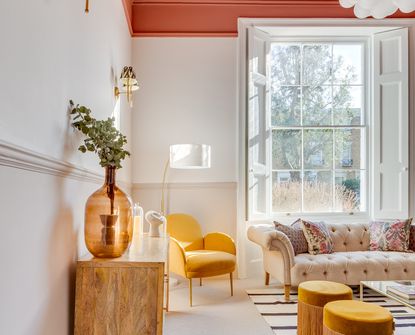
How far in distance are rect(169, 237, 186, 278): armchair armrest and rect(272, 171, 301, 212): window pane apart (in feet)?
5.52

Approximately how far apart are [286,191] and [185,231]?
4.77 ft

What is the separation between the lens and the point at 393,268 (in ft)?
12.8

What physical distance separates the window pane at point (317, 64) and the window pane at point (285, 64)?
0.31 ft

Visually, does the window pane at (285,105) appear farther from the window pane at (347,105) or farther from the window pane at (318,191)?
the window pane at (318,191)

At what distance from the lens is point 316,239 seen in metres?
4.17

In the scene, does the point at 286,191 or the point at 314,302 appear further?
the point at 286,191

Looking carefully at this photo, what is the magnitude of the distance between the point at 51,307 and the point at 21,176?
2.15 feet

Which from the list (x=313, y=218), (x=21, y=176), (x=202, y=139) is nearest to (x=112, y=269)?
(x=21, y=176)

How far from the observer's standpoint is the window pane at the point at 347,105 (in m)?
5.09

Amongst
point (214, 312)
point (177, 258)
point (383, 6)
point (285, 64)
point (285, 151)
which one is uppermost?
point (285, 64)

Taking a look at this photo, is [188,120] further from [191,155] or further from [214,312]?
[214,312]

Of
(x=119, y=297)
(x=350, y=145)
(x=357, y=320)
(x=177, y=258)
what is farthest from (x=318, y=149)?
(x=119, y=297)

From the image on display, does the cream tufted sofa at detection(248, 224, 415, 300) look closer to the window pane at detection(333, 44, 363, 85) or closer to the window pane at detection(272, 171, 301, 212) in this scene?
the window pane at detection(272, 171, 301, 212)

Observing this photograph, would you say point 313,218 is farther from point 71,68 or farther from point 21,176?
point 21,176
